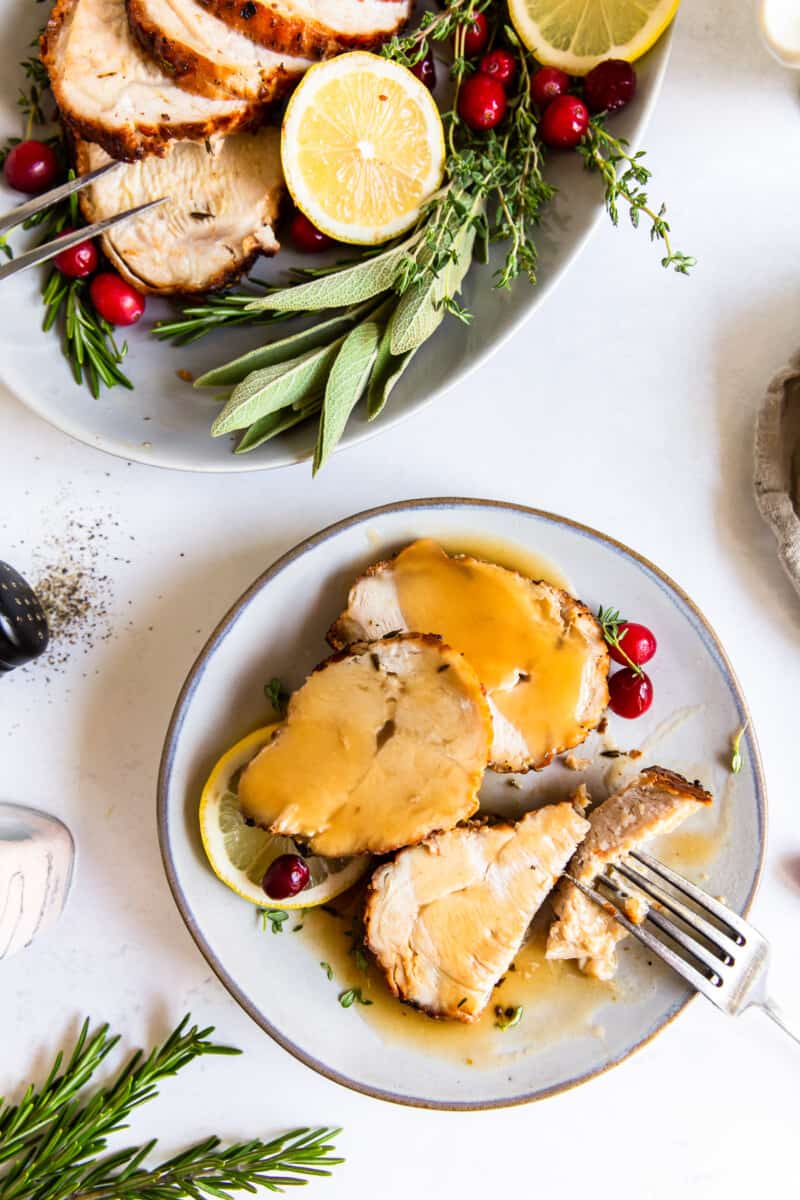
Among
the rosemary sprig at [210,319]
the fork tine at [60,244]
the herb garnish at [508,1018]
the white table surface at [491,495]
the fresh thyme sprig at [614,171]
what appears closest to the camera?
the fresh thyme sprig at [614,171]

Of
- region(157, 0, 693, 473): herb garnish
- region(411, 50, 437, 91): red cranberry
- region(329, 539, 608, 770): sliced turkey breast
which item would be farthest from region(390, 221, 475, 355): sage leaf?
region(329, 539, 608, 770): sliced turkey breast

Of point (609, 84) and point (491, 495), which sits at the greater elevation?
point (609, 84)

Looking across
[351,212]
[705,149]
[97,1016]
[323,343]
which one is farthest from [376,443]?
[97,1016]

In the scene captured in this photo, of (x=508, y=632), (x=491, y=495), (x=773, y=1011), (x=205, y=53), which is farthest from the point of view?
(x=491, y=495)

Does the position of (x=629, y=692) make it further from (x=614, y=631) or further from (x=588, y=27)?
(x=588, y=27)

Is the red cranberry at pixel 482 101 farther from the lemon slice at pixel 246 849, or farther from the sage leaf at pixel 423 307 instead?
the lemon slice at pixel 246 849

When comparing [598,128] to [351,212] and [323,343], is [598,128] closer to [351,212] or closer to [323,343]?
[351,212]

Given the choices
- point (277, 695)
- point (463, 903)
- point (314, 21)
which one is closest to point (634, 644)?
point (463, 903)

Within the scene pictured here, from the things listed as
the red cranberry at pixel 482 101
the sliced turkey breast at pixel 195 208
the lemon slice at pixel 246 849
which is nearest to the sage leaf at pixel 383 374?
the sliced turkey breast at pixel 195 208

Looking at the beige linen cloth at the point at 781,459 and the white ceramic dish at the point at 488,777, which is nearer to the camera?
the white ceramic dish at the point at 488,777
